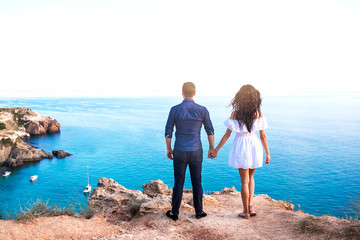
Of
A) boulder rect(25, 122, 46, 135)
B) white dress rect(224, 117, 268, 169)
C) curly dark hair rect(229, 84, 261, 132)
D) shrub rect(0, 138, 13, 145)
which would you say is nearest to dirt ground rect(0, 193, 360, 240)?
white dress rect(224, 117, 268, 169)

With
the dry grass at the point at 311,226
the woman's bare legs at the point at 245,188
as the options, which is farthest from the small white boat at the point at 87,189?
the dry grass at the point at 311,226

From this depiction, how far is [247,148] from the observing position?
5609 millimetres

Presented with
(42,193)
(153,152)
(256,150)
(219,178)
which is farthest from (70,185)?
(256,150)

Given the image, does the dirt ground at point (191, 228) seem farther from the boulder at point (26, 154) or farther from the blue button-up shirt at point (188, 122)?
A: the boulder at point (26, 154)

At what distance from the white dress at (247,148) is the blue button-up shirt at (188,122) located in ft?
2.14

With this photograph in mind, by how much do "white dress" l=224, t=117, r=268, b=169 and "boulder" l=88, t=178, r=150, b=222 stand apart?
325cm

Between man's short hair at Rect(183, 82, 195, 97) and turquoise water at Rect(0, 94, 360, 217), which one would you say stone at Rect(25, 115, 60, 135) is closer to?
turquoise water at Rect(0, 94, 360, 217)

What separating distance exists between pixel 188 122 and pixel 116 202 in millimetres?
3751

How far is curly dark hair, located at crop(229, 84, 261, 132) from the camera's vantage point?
540cm

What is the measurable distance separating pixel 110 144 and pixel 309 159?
165ft

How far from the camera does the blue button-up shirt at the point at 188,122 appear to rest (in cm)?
548

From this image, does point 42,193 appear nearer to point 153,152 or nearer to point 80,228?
point 153,152

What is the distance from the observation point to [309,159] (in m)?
54.5

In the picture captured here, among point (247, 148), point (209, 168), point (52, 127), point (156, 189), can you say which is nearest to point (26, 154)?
point (52, 127)
